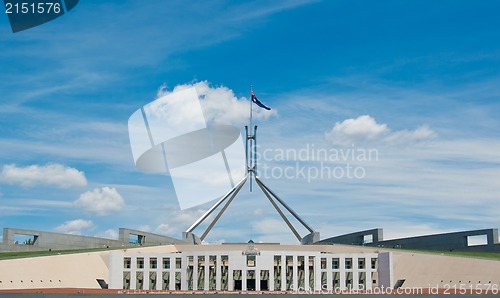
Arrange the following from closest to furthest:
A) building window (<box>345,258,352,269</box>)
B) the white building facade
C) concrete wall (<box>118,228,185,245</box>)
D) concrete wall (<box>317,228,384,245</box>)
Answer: the white building facade, building window (<box>345,258,352,269</box>), concrete wall (<box>118,228,185,245</box>), concrete wall (<box>317,228,384,245</box>)

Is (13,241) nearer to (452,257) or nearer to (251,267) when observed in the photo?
(251,267)

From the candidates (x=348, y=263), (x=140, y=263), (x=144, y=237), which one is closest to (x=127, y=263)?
(x=140, y=263)

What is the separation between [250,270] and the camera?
55375 millimetres

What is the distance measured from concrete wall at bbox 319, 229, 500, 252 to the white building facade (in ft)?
39.4

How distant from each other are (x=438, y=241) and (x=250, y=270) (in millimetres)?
22777

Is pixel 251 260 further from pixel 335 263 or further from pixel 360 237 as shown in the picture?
pixel 360 237

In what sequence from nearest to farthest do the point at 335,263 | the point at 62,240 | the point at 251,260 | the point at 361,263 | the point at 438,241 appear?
the point at 251,260
the point at 335,263
the point at 361,263
the point at 62,240
the point at 438,241

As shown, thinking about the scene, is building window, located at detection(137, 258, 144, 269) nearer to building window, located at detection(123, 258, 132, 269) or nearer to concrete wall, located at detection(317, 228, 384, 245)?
building window, located at detection(123, 258, 132, 269)

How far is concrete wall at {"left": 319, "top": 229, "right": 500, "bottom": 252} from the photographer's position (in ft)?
204

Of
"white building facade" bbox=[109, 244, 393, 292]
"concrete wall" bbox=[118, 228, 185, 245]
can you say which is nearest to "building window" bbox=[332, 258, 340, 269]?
"white building facade" bbox=[109, 244, 393, 292]

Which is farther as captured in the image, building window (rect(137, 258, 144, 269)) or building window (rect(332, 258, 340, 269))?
building window (rect(137, 258, 144, 269))

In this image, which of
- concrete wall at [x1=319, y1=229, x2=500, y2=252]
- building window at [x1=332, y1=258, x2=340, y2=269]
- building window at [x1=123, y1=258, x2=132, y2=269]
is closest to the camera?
building window at [x1=123, y1=258, x2=132, y2=269]

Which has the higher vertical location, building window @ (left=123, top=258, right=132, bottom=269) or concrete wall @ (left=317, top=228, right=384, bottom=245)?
concrete wall @ (left=317, top=228, right=384, bottom=245)

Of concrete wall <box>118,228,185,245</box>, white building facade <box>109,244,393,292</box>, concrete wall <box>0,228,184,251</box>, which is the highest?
concrete wall <box>118,228,185,245</box>
